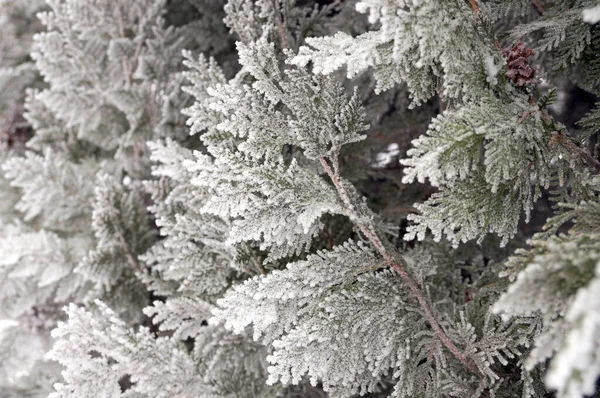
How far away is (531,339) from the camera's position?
43.7 inches

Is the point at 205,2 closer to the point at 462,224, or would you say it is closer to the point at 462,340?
the point at 462,224

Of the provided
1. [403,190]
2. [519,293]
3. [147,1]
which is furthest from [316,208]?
[147,1]

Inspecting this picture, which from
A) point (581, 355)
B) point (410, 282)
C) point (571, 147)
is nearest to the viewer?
point (581, 355)

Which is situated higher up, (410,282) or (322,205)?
(322,205)

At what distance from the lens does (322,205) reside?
1104 mm

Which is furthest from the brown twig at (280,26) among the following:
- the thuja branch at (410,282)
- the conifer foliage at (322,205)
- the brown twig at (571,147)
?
the brown twig at (571,147)

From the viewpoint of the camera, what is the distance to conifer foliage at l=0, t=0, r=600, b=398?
38.6 inches

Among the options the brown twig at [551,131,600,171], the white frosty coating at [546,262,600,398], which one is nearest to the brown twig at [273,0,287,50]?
the brown twig at [551,131,600,171]

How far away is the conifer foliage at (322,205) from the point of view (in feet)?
3.22

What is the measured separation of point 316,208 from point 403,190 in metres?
0.84

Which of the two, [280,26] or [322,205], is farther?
[280,26]

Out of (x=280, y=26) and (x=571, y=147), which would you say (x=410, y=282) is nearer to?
(x=571, y=147)

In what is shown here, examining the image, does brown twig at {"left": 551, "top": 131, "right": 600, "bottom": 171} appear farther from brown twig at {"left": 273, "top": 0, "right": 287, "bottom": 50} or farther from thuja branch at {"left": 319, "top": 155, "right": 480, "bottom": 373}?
brown twig at {"left": 273, "top": 0, "right": 287, "bottom": 50}

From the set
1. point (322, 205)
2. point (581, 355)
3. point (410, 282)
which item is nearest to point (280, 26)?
point (322, 205)
